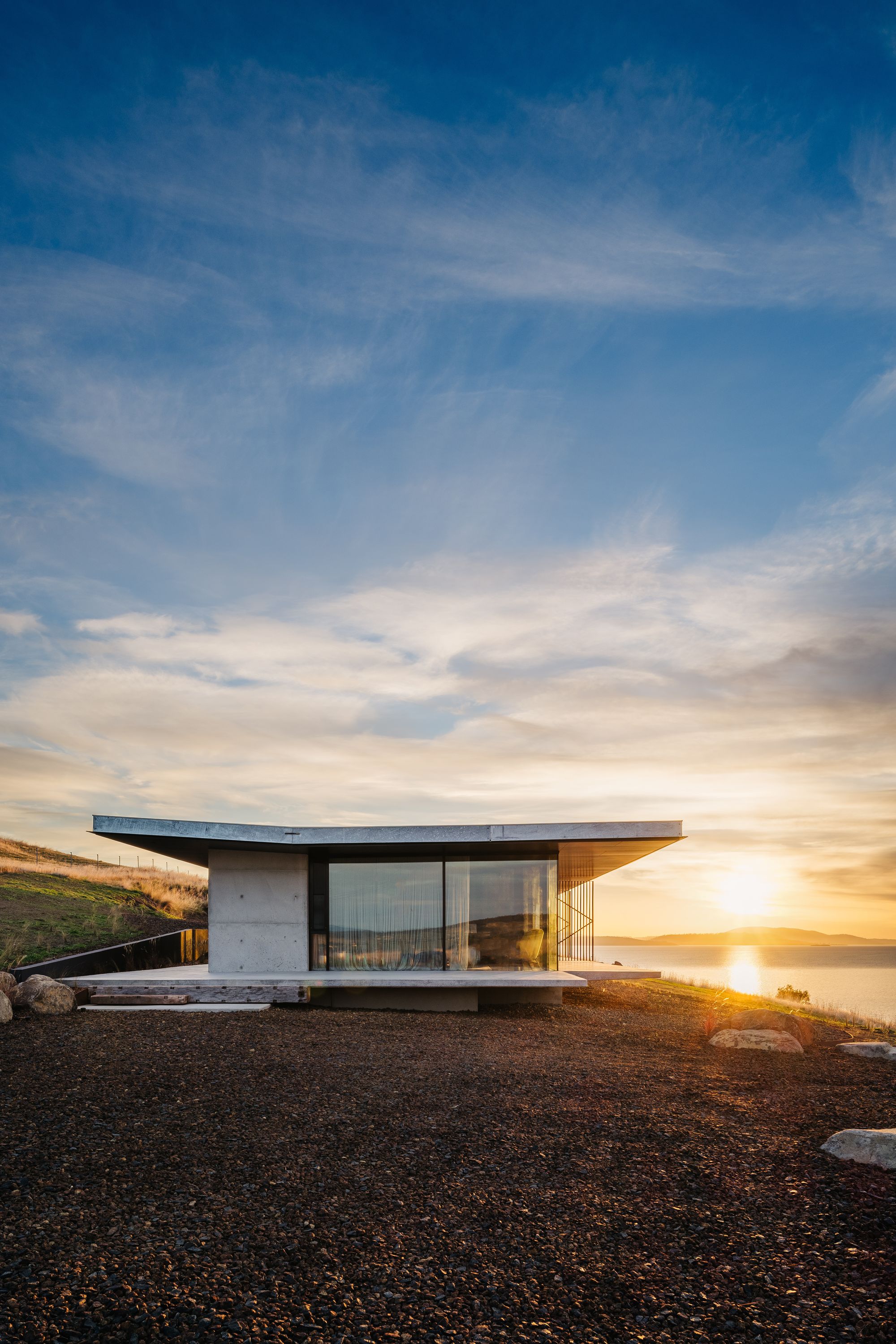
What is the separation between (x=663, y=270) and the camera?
12477 mm

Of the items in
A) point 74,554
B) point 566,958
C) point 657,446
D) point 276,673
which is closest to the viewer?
point 657,446

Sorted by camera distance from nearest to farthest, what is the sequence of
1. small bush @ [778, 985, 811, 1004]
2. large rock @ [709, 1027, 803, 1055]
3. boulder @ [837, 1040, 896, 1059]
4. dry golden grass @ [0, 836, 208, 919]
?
large rock @ [709, 1027, 803, 1055], boulder @ [837, 1040, 896, 1059], small bush @ [778, 985, 811, 1004], dry golden grass @ [0, 836, 208, 919]

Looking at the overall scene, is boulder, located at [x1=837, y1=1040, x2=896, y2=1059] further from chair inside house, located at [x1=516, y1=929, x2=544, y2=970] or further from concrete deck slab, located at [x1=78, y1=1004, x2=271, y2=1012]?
concrete deck slab, located at [x1=78, y1=1004, x2=271, y2=1012]

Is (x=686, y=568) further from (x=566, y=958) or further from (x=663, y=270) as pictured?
(x=566, y=958)

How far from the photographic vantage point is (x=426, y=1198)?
541cm

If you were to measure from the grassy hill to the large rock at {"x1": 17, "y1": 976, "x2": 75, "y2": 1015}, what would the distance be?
343 cm

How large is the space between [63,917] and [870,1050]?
64.7ft

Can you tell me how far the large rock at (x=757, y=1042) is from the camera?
11164mm

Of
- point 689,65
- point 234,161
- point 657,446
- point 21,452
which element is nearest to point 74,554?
point 21,452

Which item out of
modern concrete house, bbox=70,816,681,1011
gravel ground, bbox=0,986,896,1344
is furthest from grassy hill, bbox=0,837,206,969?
gravel ground, bbox=0,986,896,1344

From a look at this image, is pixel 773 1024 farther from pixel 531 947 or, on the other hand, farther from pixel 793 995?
pixel 793 995

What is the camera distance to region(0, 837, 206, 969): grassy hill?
18.0 metres

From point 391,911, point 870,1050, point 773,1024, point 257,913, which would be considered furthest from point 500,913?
point 870,1050

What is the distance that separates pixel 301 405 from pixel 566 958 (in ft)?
46.5
